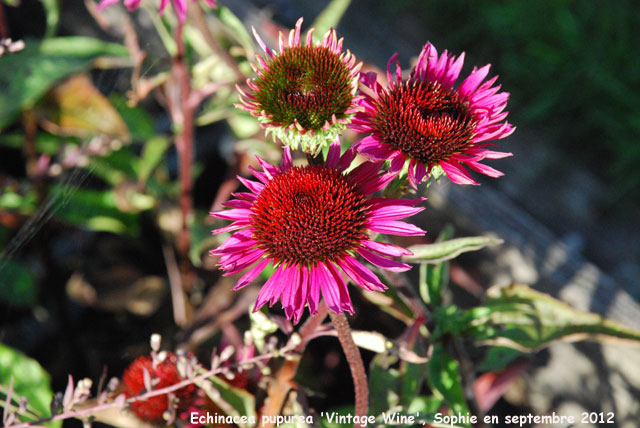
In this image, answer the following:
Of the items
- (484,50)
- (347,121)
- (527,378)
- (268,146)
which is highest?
(484,50)

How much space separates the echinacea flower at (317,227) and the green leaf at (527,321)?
268 millimetres

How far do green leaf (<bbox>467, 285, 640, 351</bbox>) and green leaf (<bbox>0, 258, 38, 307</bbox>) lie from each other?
0.87 meters

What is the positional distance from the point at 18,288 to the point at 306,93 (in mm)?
871

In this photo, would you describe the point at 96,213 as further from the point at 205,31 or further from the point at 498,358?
the point at 498,358

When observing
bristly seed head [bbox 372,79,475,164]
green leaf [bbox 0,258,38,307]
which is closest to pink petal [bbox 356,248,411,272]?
bristly seed head [bbox 372,79,475,164]

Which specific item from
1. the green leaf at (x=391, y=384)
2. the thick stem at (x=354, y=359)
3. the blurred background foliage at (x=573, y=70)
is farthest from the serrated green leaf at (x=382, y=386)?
the blurred background foliage at (x=573, y=70)

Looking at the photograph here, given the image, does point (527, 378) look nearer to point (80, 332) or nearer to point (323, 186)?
point (323, 186)

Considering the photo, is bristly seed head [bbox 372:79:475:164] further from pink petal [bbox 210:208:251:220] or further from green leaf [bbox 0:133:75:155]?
green leaf [bbox 0:133:75:155]

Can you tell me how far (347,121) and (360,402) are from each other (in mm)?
287

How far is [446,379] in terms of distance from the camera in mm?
719

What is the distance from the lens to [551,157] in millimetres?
1428

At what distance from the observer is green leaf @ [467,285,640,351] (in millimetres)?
716

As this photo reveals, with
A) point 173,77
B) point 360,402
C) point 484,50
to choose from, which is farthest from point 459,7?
point 360,402

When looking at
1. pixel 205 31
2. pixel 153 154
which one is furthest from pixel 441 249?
pixel 153 154
